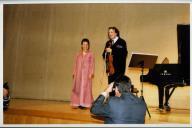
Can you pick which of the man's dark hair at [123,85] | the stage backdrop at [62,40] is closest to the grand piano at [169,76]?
the stage backdrop at [62,40]

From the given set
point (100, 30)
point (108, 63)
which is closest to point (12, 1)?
point (108, 63)

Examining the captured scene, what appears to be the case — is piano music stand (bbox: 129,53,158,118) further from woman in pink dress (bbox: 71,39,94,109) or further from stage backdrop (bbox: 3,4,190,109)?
stage backdrop (bbox: 3,4,190,109)

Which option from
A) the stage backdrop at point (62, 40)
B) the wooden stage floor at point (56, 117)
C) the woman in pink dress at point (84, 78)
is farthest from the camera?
the stage backdrop at point (62, 40)

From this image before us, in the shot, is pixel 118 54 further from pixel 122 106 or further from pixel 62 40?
pixel 62 40

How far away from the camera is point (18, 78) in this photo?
7828 mm

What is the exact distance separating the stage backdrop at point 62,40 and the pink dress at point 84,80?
132cm

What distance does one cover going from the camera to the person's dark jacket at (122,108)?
3451 mm

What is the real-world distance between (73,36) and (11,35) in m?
1.46

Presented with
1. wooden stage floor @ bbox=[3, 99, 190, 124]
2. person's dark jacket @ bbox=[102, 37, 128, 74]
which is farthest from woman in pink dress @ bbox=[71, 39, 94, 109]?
person's dark jacket @ bbox=[102, 37, 128, 74]

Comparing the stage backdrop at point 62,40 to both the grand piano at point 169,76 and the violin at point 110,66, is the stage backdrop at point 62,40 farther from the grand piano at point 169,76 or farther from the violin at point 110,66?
the violin at point 110,66

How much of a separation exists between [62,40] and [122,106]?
14.3 feet

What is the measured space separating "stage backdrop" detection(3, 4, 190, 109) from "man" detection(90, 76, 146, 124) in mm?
3305

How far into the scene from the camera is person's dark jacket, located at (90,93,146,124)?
3451 mm

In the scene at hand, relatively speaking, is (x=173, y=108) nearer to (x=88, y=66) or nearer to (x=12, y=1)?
(x=88, y=66)
